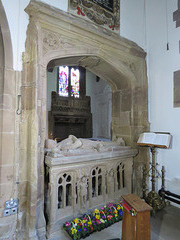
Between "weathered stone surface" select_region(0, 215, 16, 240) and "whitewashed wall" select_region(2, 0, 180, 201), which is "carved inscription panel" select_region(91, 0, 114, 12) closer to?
"whitewashed wall" select_region(2, 0, 180, 201)

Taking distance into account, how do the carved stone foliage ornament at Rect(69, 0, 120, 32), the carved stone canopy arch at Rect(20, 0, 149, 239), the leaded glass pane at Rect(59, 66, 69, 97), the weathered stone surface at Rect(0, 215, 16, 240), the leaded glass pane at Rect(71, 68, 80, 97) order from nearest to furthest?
the weathered stone surface at Rect(0, 215, 16, 240), the carved stone canopy arch at Rect(20, 0, 149, 239), the carved stone foliage ornament at Rect(69, 0, 120, 32), the leaded glass pane at Rect(59, 66, 69, 97), the leaded glass pane at Rect(71, 68, 80, 97)

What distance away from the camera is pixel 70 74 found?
795 cm

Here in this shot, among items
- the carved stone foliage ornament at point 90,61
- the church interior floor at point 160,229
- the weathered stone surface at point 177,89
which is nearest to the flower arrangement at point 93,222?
the church interior floor at point 160,229

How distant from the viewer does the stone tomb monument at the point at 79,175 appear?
193 cm

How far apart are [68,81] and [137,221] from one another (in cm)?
732

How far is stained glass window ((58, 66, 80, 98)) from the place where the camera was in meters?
7.68

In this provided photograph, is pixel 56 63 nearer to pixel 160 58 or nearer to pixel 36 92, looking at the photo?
Answer: pixel 36 92

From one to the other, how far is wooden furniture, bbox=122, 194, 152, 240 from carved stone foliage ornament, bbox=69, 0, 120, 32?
2.61 meters

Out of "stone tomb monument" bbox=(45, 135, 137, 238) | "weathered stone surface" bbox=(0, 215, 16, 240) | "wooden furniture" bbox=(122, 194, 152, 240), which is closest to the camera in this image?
"wooden furniture" bbox=(122, 194, 152, 240)

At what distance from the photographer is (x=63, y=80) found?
7.75 metres

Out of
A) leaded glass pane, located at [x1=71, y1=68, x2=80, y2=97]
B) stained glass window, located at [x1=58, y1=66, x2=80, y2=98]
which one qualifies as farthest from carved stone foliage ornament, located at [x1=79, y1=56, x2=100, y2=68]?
leaded glass pane, located at [x1=71, y1=68, x2=80, y2=97]

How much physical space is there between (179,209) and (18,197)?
245 cm

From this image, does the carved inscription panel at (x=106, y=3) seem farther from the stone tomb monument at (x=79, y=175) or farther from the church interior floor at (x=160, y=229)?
the church interior floor at (x=160, y=229)

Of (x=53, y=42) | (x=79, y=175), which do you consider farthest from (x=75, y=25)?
(x=79, y=175)
